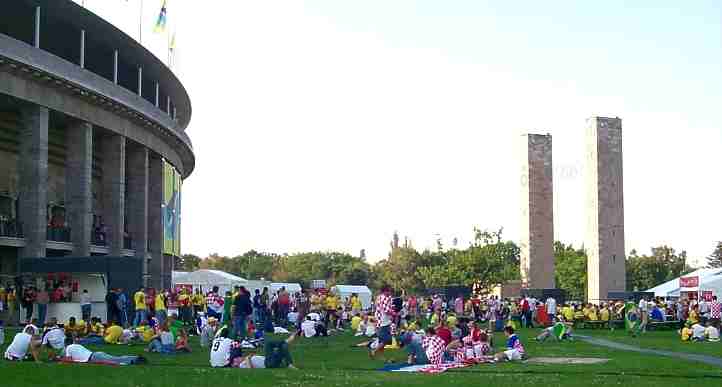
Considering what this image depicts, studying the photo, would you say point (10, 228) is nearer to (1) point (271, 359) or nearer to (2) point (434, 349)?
(1) point (271, 359)

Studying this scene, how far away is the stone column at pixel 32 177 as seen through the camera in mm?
36812

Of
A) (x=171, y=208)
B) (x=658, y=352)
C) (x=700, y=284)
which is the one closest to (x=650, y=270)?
(x=700, y=284)

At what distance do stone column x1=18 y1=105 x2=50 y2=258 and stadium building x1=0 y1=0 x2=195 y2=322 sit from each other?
0.04 metres

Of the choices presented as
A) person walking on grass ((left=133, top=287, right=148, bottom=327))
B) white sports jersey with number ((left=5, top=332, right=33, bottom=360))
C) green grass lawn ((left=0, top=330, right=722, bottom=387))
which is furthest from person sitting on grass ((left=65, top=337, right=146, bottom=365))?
Result: person walking on grass ((left=133, top=287, right=148, bottom=327))

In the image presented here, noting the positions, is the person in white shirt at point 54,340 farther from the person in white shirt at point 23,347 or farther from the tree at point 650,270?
the tree at point 650,270

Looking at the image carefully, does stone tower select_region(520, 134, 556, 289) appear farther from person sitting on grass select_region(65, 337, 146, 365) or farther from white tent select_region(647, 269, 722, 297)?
person sitting on grass select_region(65, 337, 146, 365)

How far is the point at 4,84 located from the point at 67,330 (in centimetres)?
1332

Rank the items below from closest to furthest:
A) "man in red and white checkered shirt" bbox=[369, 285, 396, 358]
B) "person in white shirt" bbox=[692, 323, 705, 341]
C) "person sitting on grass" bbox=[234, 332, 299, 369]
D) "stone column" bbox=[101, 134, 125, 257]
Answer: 1. "person sitting on grass" bbox=[234, 332, 299, 369]
2. "man in red and white checkered shirt" bbox=[369, 285, 396, 358]
3. "person in white shirt" bbox=[692, 323, 705, 341]
4. "stone column" bbox=[101, 134, 125, 257]

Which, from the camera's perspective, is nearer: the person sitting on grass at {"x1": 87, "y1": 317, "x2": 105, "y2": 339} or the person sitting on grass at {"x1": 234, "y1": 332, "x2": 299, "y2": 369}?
the person sitting on grass at {"x1": 234, "y1": 332, "x2": 299, "y2": 369}

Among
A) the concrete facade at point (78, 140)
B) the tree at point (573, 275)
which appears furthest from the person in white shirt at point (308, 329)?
the tree at point (573, 275)

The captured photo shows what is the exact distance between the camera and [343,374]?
56.2 ft

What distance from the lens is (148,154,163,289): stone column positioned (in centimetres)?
5278

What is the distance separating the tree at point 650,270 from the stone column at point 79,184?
66.4m

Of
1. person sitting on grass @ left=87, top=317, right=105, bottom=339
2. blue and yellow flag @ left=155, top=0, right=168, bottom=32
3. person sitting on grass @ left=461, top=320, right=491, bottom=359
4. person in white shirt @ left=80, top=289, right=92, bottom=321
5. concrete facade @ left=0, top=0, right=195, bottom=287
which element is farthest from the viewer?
blue and yellow flag @ left=155, top=0, right=168, bottom=32
